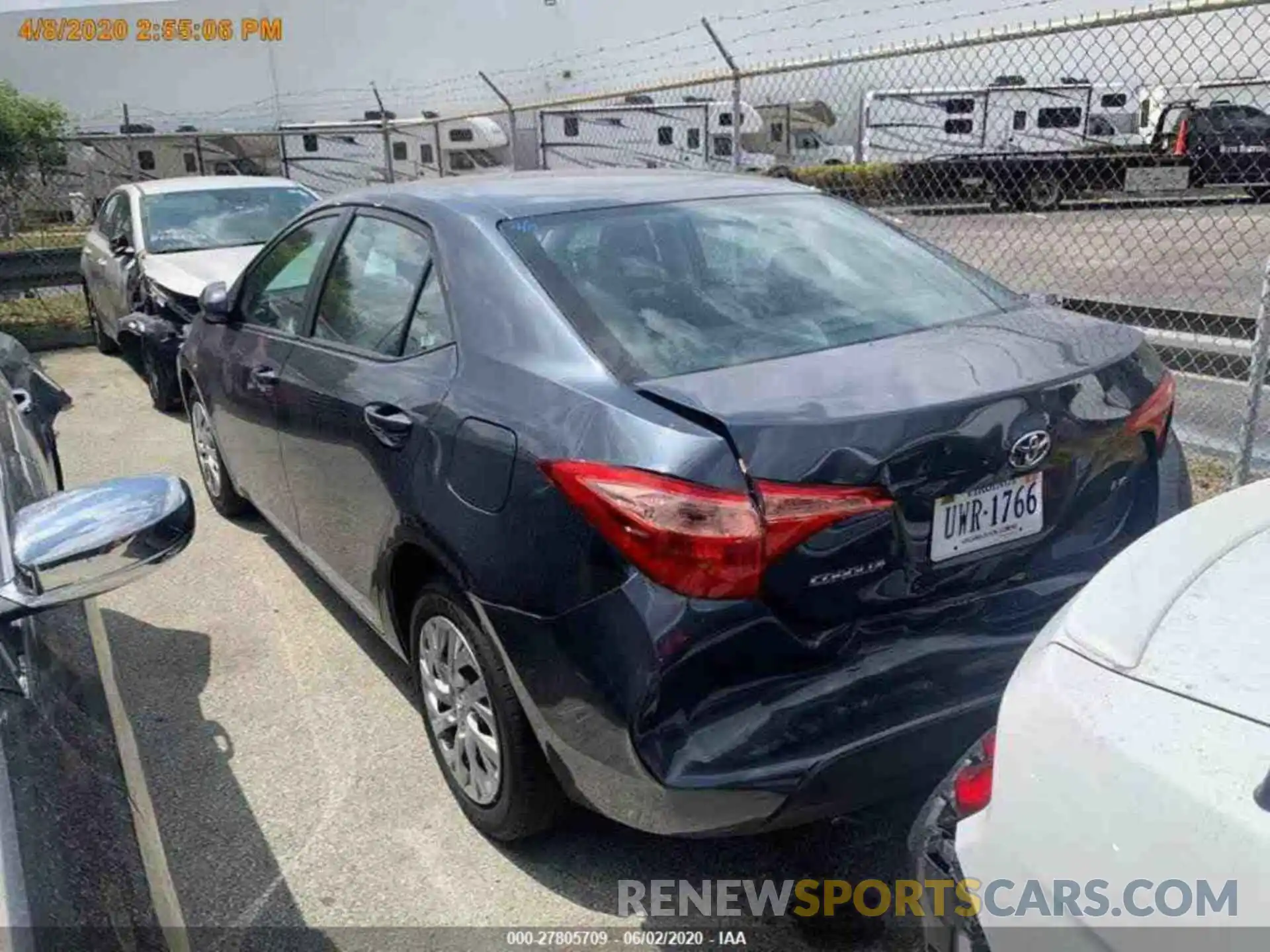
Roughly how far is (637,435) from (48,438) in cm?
266

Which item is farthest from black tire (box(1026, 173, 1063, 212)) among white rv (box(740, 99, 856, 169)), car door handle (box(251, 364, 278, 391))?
car door handle (box(251, 364, 278, 391))

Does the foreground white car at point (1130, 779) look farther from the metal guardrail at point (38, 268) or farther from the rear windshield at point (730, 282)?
the metal guardrail at point (38, 268)

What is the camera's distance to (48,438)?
3785mm

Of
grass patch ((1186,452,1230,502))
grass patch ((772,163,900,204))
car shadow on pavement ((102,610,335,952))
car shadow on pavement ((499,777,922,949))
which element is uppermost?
grass patch ((772,163,900,204))

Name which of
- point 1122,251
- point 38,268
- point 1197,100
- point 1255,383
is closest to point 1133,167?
point 1122,251

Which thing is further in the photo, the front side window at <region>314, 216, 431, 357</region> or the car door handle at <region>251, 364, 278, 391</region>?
the car door handle at <region>251, 364, 278, 391</region>

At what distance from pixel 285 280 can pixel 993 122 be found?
18.4 m

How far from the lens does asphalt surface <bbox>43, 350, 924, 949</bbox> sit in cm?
263

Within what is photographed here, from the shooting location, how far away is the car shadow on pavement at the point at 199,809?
Answer: 2.61m

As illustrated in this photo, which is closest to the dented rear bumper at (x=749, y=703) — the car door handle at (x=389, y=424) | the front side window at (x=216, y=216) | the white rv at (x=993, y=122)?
the car door handle at (x=389, y=424)

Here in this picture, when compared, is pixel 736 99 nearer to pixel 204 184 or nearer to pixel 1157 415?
pixel 204 184

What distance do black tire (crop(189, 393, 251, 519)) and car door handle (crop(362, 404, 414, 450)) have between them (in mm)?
2335

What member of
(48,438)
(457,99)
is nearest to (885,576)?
(48,438)

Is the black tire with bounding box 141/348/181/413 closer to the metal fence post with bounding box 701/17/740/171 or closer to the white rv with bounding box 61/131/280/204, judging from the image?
the metal fence post with bounding box 701/17/740/171
